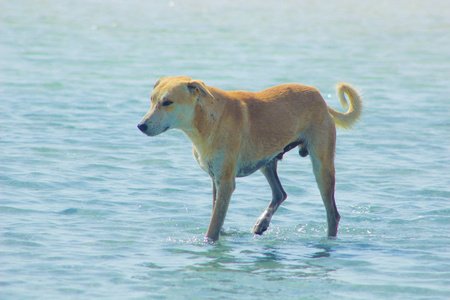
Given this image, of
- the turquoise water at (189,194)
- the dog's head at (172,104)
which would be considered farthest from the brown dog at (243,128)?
the turquoise water at (189,194)

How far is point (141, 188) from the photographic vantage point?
1009cm

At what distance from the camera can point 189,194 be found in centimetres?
1000

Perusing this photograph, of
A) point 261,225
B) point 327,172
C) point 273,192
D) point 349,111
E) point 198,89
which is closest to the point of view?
point 198,89

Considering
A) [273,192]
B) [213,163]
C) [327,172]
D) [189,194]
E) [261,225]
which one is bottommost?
[189,194]

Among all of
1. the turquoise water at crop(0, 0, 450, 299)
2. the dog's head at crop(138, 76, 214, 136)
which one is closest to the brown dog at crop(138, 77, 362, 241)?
the dog's head at crop(138, 76, 214, 136)

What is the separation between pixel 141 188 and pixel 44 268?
338 centimetres

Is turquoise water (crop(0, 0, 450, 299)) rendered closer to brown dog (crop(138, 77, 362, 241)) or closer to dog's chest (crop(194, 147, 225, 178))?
brown dog (crop(138, 77, 362, 241))

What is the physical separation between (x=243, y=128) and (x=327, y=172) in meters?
1.17

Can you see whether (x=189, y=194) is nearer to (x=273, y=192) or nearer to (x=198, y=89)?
(x=273, y=192)

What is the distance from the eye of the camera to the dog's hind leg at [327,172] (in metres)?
8.19

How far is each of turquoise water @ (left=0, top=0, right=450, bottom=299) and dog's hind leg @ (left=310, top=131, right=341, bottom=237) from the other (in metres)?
0.27

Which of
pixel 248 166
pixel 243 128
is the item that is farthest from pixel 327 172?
pixel 243 128

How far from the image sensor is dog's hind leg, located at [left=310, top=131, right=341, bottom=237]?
8188 mm

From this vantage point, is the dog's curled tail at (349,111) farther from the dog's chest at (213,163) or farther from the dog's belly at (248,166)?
the dog's chest at (213,163)
